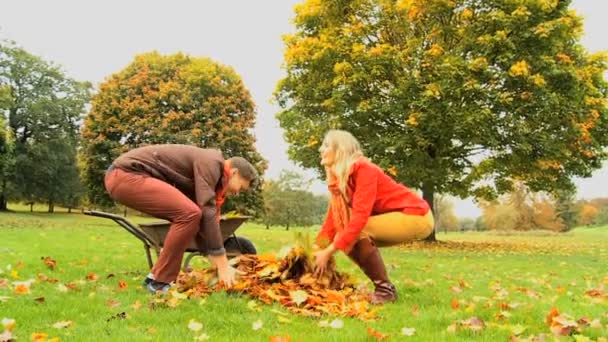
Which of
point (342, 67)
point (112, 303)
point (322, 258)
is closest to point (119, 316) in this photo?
point (112, 303)

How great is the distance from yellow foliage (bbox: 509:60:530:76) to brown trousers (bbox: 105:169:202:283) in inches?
570

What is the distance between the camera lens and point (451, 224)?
251ft

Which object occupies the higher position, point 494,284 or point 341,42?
point 341,42

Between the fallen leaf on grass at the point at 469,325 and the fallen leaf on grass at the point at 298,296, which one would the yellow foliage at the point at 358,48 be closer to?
the fallen leaf on grass at the point at 298,296

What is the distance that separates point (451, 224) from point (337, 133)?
2928 inches

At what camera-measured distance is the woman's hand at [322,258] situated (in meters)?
4.99

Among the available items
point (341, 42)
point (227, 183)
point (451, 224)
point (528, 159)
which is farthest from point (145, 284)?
point (451, 224)

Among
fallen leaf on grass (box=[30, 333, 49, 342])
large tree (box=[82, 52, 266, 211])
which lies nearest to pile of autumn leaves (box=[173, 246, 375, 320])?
fallen leaf on grass (box=[30, 333, 49, 342])

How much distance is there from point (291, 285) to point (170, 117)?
29.4 m

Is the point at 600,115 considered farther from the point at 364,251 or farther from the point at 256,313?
the point at 256,313

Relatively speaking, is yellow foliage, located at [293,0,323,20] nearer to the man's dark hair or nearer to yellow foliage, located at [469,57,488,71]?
yellow foliage, located at [469,57,488,71]

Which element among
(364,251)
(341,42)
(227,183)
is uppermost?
(341,42)

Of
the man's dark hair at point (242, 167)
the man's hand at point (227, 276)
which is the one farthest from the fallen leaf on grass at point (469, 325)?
the man's dark hair at point (242, 167)

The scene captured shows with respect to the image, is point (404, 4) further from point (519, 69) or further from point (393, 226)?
point (393, 226)
